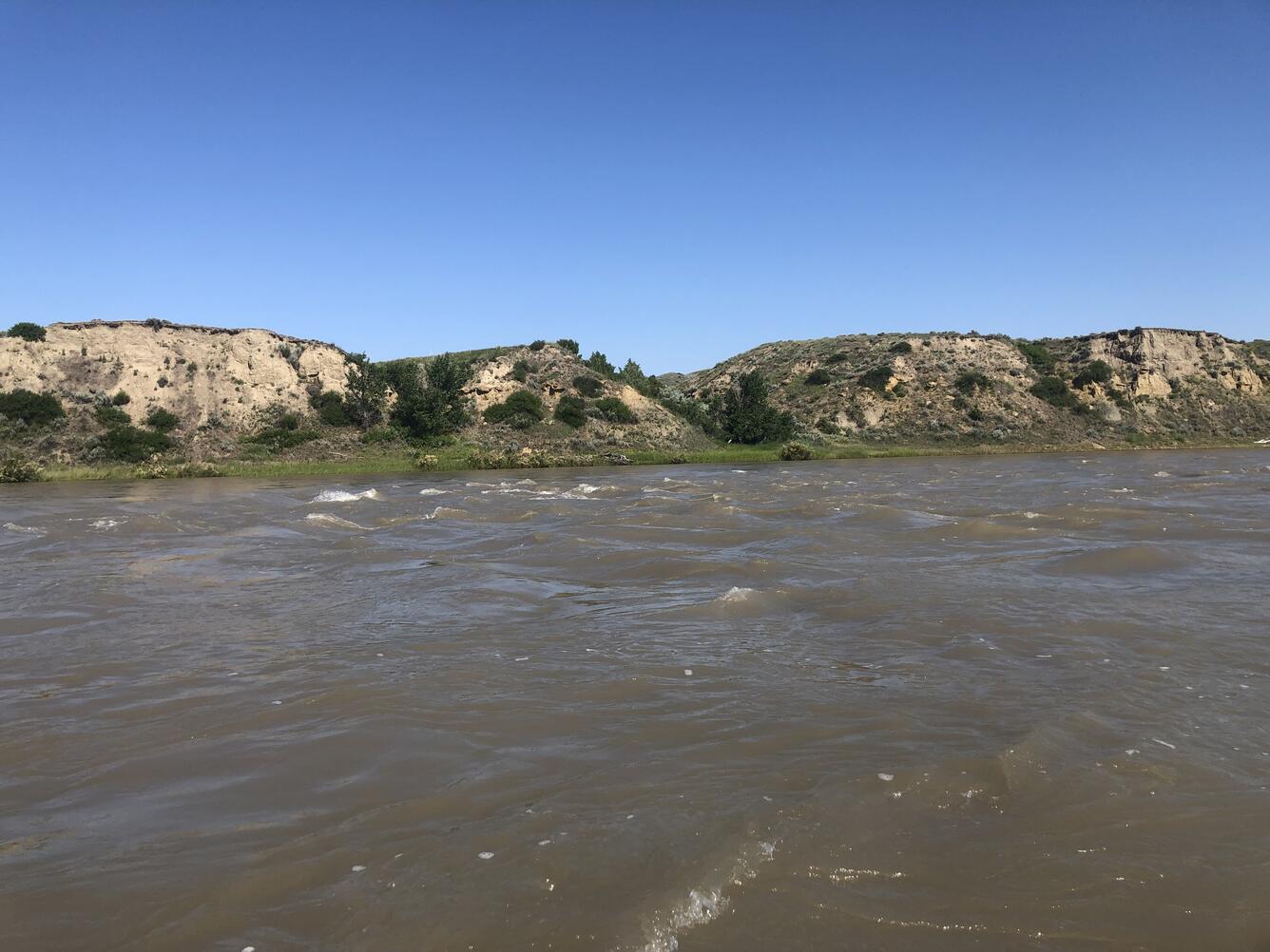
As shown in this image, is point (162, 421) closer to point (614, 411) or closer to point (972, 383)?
point (614, 411)

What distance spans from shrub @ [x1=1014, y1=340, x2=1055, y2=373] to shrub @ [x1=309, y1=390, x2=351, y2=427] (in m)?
57.2

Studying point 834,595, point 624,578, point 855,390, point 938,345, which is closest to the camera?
point 834,595

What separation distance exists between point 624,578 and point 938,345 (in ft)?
225

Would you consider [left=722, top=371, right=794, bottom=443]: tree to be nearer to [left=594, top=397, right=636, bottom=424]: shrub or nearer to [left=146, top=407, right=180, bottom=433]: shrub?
[left=594, top=397, right=636, bottom=424]: shrub

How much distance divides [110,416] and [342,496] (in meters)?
27.1

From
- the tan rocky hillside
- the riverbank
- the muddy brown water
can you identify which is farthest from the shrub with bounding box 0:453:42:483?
the tan rocky hillside

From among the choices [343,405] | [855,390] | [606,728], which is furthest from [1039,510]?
[855,390]

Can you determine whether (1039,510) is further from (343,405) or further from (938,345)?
(938,345)

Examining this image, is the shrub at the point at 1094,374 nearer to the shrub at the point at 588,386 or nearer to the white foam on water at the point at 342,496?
the shrub at the point at 588,386

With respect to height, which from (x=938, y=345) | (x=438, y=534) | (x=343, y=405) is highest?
(x=938, y=345)

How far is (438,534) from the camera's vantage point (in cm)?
1568

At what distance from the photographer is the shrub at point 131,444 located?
129 ft

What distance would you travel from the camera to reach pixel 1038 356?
70812 mm

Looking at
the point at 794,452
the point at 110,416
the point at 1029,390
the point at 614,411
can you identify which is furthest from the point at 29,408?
the point at 1029,390
